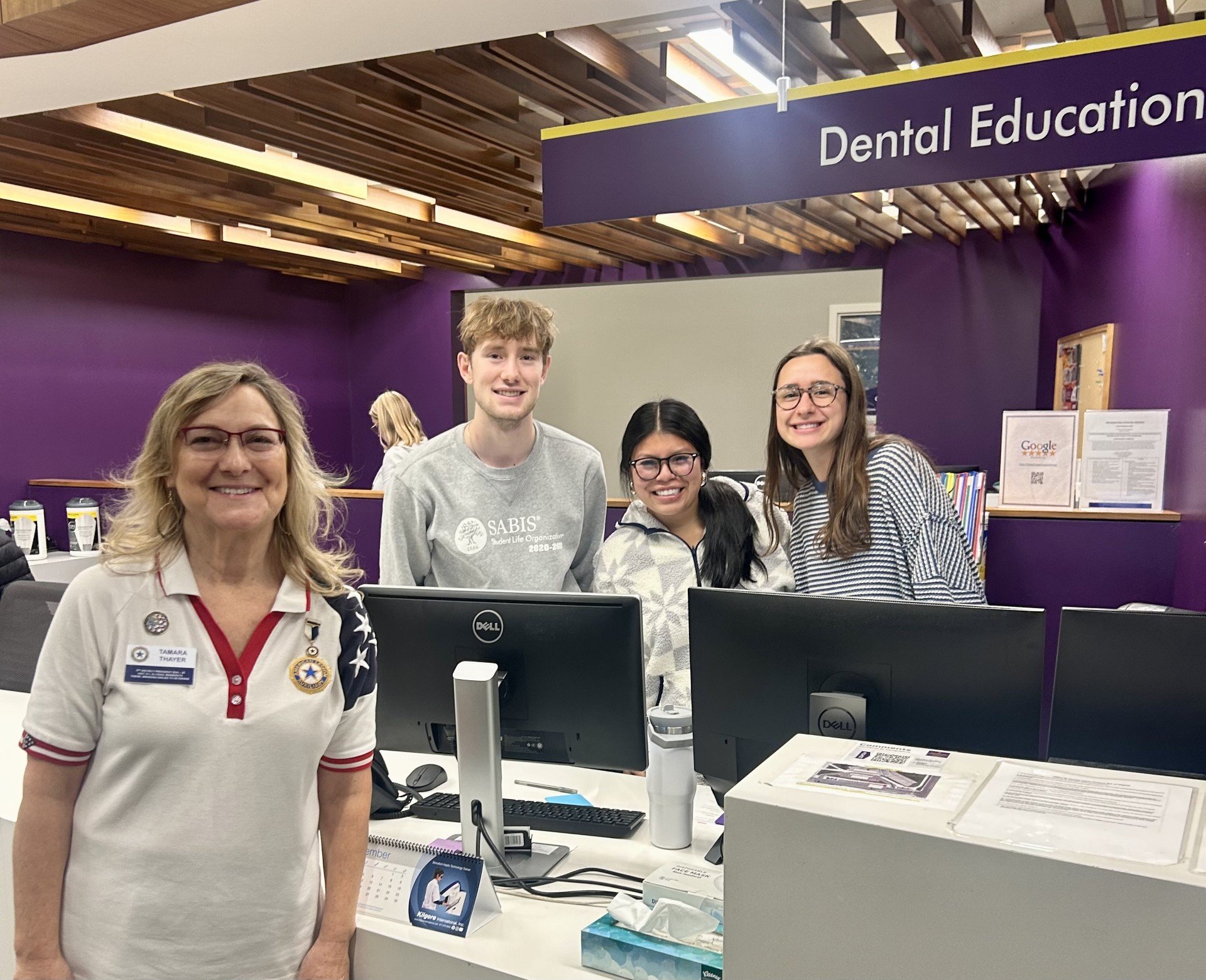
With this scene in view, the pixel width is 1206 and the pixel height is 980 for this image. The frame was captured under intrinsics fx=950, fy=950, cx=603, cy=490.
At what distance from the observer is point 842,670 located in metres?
1.54

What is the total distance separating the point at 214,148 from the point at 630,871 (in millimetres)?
4537

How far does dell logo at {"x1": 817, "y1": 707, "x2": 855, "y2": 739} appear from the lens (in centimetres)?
151

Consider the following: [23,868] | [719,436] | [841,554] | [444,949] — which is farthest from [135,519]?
[719,436]

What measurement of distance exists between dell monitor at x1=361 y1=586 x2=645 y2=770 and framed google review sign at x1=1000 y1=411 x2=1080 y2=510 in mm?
3257

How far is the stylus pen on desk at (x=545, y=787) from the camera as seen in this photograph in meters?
2.11

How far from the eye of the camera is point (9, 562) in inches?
116

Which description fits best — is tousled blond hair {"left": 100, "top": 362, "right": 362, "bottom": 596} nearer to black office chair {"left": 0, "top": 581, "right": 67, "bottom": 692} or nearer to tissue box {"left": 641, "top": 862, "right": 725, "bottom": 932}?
tissue box {"left": 641, "top": 862, "right": 725, "bottom": 932}

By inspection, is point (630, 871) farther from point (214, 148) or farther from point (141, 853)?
point (214, 148)

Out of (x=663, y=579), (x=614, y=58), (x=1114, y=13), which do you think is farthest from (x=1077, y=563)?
(x=614, y=58)

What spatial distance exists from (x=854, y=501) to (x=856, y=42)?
6.59 feet

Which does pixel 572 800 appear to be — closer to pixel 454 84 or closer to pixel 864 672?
pixel 864 672

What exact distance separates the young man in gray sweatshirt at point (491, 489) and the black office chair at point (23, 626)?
1030 millimetres

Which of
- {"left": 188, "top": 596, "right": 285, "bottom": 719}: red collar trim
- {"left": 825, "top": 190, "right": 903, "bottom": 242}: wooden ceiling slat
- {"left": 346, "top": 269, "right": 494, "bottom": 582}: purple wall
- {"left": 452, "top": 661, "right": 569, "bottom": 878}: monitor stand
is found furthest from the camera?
{"left": 346, "top": 269, "right": 494, "bottom": 582}: purple wall

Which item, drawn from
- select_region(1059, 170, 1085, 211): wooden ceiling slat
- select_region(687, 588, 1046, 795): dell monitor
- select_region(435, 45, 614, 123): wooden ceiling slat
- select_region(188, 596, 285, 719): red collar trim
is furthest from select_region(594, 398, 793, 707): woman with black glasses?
select_region(1059, 170, 1085, 211): wooden ceiling slat
